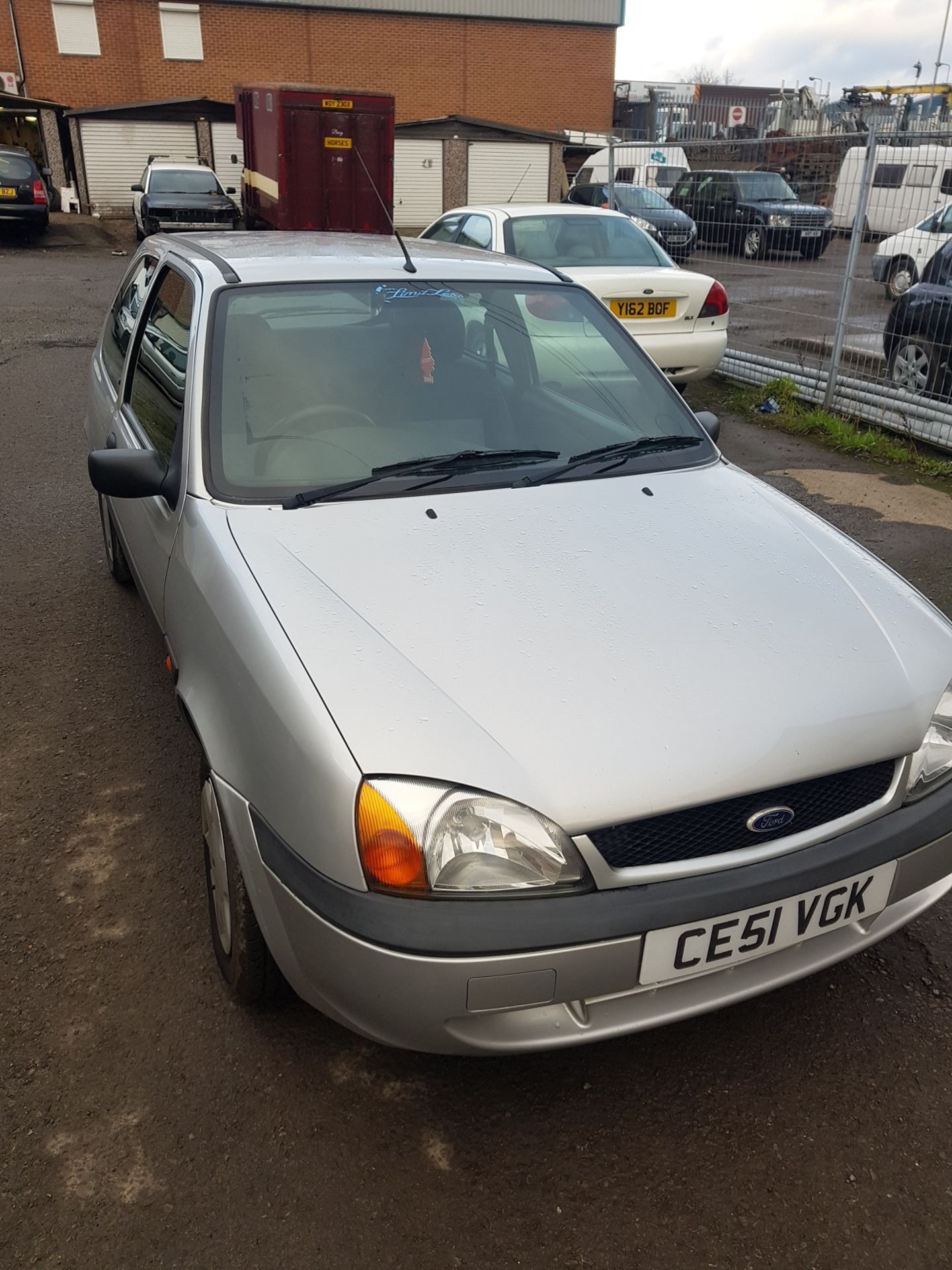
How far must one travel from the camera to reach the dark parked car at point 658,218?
9.49m

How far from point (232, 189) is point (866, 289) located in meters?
23.9

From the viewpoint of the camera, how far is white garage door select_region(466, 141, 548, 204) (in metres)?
29.6

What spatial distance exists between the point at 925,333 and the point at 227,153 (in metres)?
26.6

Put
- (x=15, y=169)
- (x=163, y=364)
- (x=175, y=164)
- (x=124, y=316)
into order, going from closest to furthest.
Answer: (x=163, y=364)
(x=124, y=316)
(x=15, y=169)
(x=175, y=164)

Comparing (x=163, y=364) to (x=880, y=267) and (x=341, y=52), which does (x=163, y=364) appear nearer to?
(x=880, y=267)

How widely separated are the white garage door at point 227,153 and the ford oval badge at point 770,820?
1170 inches

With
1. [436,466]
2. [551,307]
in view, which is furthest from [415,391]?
[551,307]

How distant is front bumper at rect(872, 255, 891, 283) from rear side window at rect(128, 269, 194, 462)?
563 cm

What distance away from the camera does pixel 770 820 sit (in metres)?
1.95

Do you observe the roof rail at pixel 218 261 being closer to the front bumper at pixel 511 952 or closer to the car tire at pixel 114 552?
the car tire at pixel 114 552

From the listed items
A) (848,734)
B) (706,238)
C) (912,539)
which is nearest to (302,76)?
(706,238)

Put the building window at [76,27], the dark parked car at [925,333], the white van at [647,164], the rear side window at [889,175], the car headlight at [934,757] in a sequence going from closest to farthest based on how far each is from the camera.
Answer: the car headlight at [934,757]
the dark parked car at [925,333]
the rear side window at [889,175]
the white van at [647,164]
the building window at [76,27]

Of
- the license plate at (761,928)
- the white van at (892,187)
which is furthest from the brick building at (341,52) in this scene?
the license plate at (761,928)

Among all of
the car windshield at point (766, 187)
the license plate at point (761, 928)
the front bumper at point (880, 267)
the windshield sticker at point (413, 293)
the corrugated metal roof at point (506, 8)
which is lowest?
the license plate at point (761, 928)
